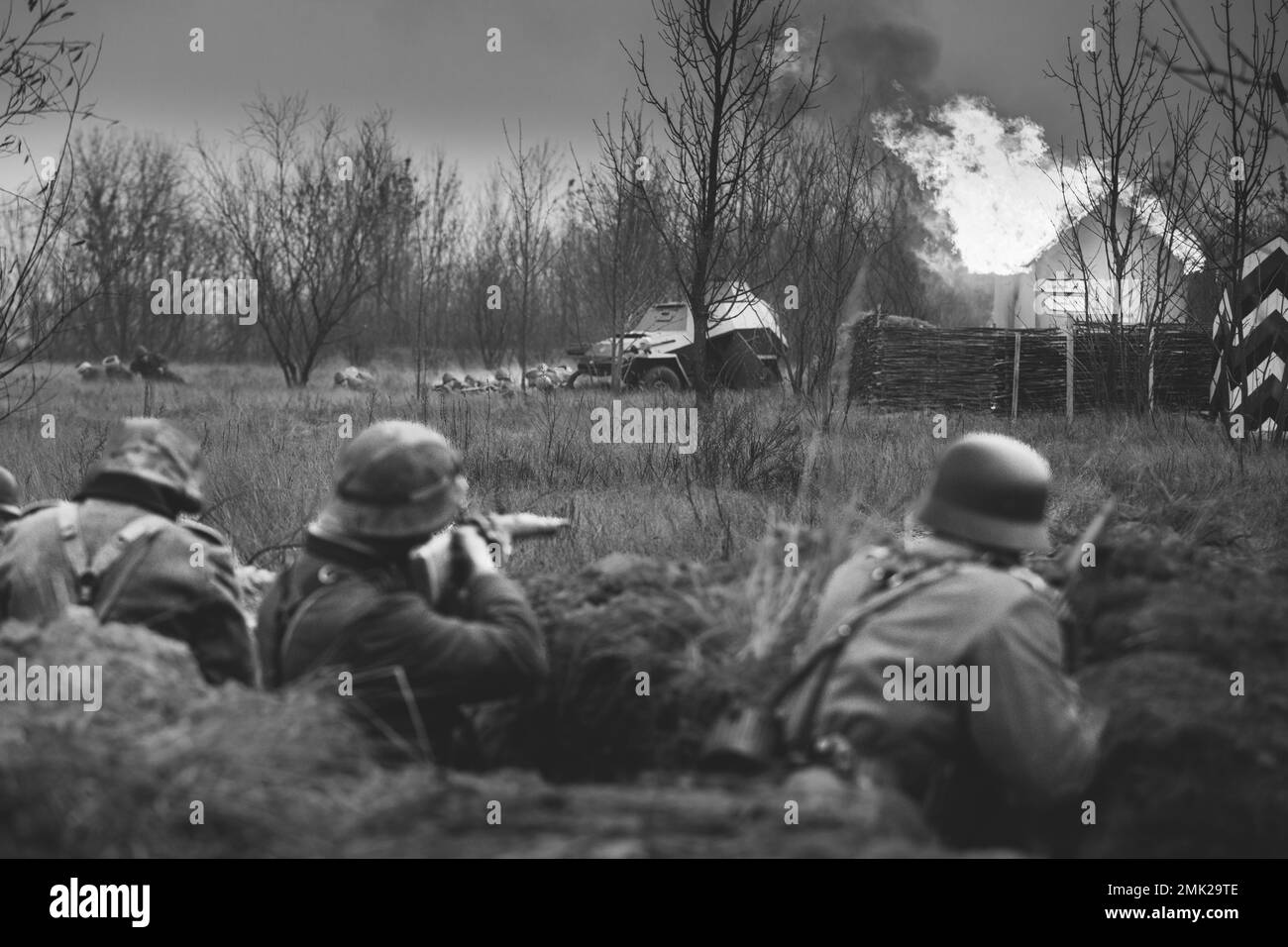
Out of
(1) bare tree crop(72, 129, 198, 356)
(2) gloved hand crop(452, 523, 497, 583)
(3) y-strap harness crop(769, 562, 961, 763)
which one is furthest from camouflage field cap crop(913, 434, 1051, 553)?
(1) bare tree crop(72, 129, 198, 356)

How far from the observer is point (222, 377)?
895 inches

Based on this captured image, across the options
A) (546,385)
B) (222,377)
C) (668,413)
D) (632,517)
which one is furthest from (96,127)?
(632,517)

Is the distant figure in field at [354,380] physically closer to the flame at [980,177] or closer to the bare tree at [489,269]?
the bare tree at [489,269]

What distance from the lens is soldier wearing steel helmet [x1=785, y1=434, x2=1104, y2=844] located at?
2.71 meters

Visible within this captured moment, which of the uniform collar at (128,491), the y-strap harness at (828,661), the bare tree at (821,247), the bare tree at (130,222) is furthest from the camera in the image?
the bare tree at (130,222)

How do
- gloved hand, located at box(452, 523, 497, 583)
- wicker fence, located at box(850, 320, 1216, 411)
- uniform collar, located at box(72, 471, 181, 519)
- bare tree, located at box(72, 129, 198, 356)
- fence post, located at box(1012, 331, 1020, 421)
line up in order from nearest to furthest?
1. gloved hand, located at box(452, 523, 497, 583)
2. uniform collar, located at box(72, 471, 181, 519)
3. wicker fence, located at box(850, 320, 1216, 411)
4. fence post, located at box(1012, 331, 1020, 421)
5. bare tree, located at box(72, 129, 198, 356)

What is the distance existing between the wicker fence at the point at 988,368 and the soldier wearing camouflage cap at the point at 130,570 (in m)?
12.8

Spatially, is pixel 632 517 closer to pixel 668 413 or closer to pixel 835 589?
pixel 668 413

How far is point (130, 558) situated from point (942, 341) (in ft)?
48.1

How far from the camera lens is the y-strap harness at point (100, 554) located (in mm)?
3572

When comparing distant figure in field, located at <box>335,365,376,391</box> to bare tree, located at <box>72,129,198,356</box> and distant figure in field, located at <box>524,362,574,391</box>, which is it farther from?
bare tree, located at <box>72,129,198,356</box>

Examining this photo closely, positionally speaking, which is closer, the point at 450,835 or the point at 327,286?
the point at 450,835

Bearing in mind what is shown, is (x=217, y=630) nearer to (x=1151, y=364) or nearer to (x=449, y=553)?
(x=449, y=553)

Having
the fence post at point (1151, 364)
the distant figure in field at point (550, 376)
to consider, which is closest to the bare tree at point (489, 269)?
the distant figure in field at point (550, 376)
